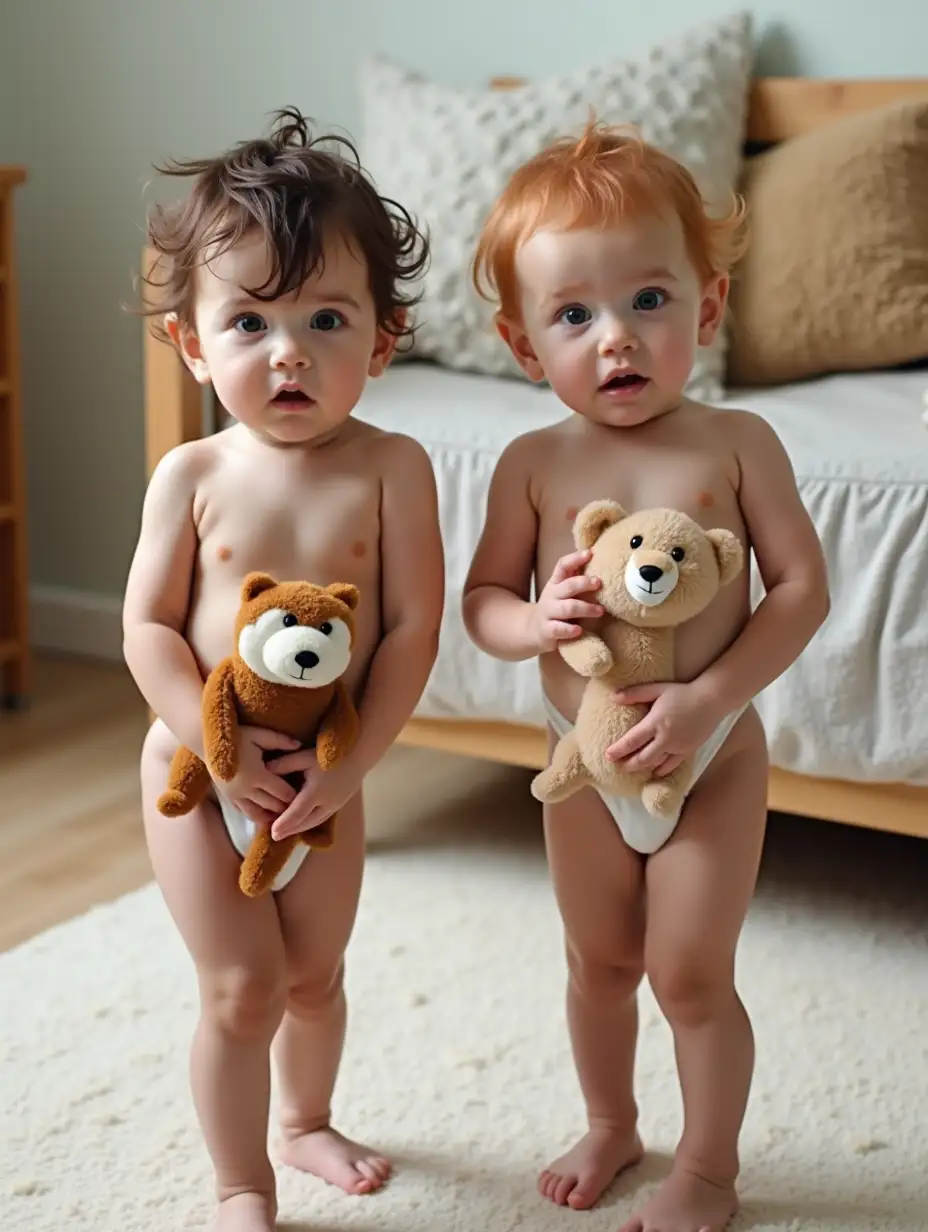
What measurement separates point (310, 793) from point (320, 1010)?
0.28m

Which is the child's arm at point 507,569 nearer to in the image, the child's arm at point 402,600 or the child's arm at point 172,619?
the child's arm at point 402,600

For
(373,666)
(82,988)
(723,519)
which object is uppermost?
(723,519)

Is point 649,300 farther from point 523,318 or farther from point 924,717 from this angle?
point 924,717

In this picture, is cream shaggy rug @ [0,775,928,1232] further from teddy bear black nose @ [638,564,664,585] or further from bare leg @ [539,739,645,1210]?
teddy bear black nose @ [638,564,664,585]

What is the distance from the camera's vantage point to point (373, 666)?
1.15 metres

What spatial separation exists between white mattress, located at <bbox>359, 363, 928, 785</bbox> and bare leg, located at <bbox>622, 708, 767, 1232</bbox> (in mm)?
420

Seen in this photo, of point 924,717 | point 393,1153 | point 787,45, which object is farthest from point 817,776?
point 787,45

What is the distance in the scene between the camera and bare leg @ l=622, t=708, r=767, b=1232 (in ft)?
3.86

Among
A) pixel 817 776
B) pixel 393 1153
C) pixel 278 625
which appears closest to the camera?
pixel 278 625

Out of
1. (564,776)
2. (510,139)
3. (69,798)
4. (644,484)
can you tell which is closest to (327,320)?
(644,484)

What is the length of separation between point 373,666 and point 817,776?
72 cm

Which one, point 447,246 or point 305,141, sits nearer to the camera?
point 305,141

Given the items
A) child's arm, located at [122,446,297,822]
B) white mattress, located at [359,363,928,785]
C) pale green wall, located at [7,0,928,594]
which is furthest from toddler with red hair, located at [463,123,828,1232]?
pale green wall, located at [7,0,928,594]

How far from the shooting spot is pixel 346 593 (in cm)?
107
